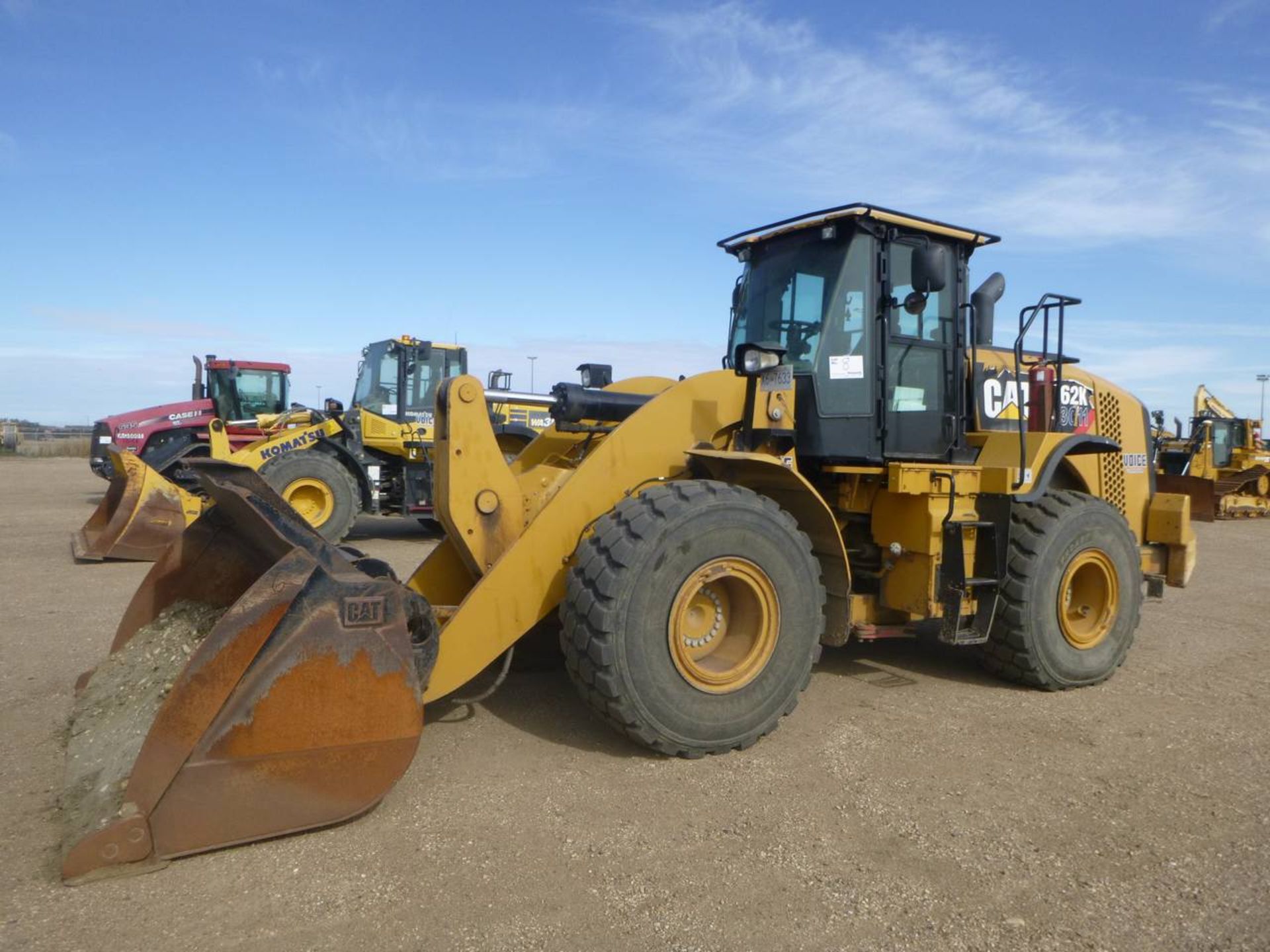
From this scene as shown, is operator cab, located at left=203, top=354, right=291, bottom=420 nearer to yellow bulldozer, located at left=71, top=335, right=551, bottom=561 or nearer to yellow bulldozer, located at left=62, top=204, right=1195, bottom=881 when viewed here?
yellow bulldozer, located at left=71, top=335, right=551, bottom=561

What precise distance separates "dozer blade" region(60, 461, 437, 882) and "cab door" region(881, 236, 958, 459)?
2.91m

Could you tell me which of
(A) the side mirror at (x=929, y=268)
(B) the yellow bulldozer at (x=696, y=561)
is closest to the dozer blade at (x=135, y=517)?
(B) the yellow bulldozer at (x=696, y=561)

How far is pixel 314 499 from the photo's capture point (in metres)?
11.5

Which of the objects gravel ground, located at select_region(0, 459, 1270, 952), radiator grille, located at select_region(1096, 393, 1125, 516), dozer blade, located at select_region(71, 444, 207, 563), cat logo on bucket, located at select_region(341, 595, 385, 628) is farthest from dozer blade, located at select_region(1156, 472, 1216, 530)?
dozer blade, located at select_region(71, 444, 207, 563)

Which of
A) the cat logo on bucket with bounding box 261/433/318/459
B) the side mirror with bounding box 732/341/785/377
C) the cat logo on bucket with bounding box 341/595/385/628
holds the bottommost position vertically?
the cat logo on bucket with bounding box 341/595/385/628

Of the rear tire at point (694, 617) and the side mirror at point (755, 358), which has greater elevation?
the side mirror at point (755, 358)

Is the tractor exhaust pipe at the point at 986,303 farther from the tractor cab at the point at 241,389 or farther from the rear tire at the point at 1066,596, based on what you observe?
the tractor cab at the point at 241,389

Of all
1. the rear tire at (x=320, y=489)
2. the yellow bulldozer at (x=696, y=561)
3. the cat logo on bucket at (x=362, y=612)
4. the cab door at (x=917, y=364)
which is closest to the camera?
the yellow bulldozer at (x=696, y=561)

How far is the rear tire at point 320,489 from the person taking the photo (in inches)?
443

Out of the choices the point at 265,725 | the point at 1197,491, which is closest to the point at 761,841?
the point at 265,725

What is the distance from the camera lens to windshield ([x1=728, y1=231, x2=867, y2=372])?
16.4 ft

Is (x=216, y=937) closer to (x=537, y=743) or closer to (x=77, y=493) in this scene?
(x=537, y=743)

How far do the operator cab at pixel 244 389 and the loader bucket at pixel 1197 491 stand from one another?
1410 centimetres

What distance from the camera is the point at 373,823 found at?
3.34 m
